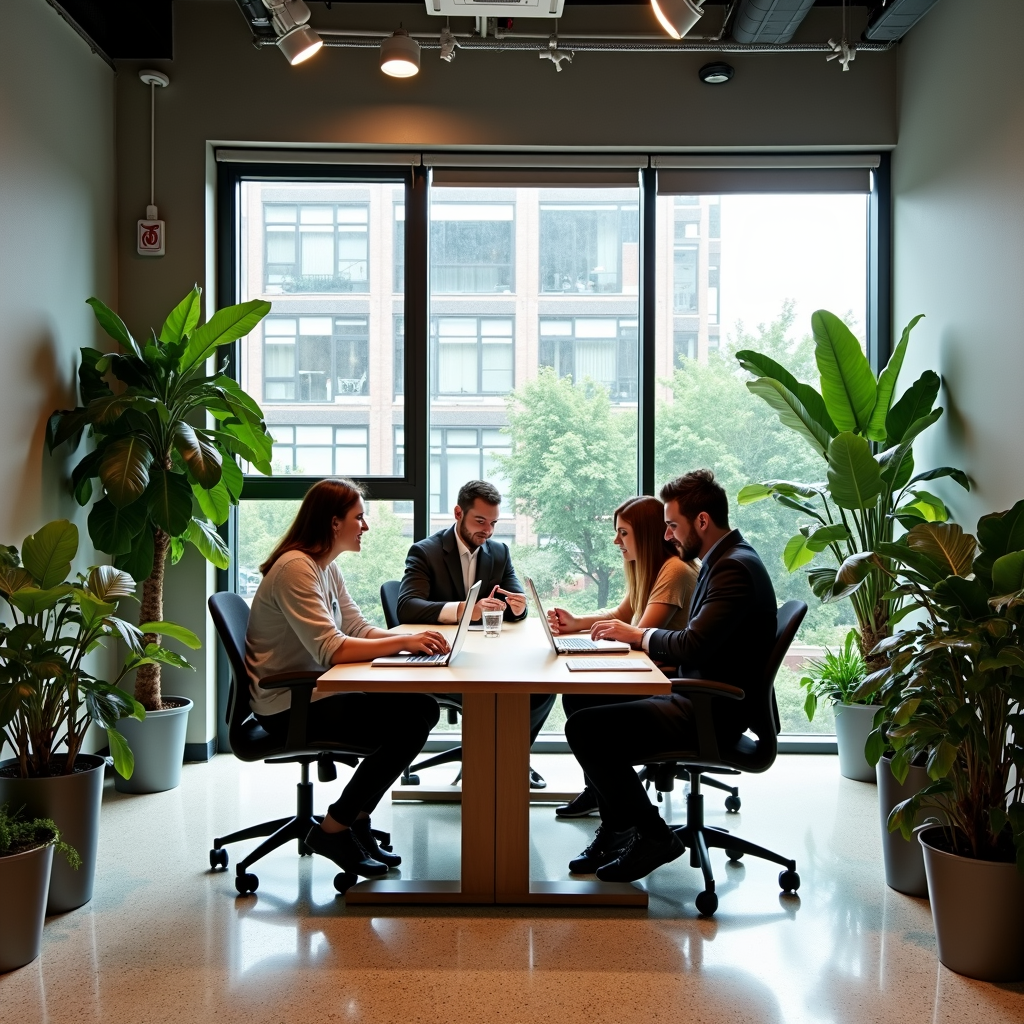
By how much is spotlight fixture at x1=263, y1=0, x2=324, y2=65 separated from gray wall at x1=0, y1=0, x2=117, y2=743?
2.98ft

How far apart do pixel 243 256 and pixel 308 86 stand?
34.3 inches

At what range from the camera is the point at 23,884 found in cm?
258

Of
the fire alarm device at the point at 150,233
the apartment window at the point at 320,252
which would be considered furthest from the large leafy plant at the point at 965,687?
the fire alarm device at the point at 150,233

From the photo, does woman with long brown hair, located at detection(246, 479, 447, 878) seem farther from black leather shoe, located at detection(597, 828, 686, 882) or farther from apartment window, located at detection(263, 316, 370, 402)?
apartment window, located at detection(263, 316, 370, 402)

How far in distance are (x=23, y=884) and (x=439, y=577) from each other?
6.60ft

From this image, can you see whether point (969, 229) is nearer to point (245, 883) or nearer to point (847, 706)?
point (847, 706)

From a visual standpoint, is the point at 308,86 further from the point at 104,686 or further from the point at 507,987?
the point at 507,987

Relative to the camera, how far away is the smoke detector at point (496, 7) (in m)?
3.85

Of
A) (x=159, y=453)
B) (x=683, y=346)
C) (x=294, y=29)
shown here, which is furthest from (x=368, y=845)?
(x=294, y=29)

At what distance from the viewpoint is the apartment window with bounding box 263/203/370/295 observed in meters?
4.93

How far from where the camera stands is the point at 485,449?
496 centimetres

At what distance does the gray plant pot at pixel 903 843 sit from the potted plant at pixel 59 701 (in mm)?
2328

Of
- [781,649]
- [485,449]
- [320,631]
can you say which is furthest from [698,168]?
[320,631]

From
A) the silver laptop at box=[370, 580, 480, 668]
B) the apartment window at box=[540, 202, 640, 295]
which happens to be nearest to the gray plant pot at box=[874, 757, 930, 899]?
the silver laptop at box=[370, 580, 480, 668]
